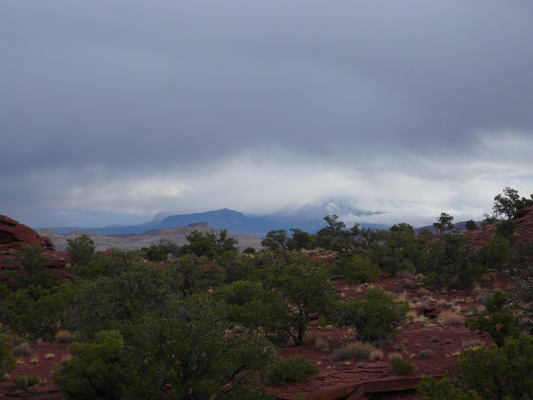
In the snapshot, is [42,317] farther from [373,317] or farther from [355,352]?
[373,317]

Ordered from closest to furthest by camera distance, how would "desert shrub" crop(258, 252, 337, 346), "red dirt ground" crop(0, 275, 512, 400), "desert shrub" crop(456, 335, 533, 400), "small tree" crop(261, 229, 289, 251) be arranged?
"desert shrub" crop(456, 335, 533, 400) → "red dirt ground" crop(0, 275, 512, 400) → "desert shrub" crop(258, 252, 337, 346) → "small tree" crop(261, 229, 289, 251)

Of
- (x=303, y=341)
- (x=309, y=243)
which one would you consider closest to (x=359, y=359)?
(x=303, y=341)

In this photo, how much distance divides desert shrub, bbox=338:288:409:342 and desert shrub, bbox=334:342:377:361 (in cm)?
108

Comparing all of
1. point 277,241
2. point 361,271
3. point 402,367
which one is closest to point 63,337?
point 402,367

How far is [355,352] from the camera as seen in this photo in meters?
13.9

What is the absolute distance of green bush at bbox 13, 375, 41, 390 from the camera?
36.6 ft

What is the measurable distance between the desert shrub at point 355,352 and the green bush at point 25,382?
11.4 meters

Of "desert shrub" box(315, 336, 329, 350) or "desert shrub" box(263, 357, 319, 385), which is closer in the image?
"desert shrub" box(263, 357, 319, 385)

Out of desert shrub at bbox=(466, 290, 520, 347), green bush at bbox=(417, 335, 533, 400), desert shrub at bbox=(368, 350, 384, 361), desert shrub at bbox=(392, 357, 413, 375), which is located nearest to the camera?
green bush at bbox=(417, 335, 533, 400)

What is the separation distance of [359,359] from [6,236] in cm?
5556

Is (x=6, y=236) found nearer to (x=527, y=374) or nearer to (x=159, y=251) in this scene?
(x=159, y=251)

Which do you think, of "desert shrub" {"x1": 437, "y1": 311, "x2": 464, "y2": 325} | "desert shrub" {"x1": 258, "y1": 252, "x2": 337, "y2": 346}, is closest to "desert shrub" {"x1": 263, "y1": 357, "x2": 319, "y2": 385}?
"desert shrub" {"x1": 258, "y1": 252, "x2": 337, "y2": 346}

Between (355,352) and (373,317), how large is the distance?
210 centimetres

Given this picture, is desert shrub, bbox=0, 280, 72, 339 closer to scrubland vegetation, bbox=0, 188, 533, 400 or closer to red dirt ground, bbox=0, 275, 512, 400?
scrubland vegetation, bbox=0, 188, 533, 400
